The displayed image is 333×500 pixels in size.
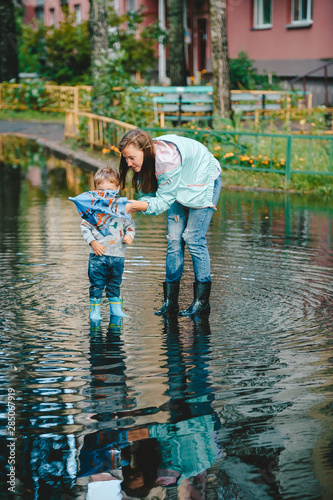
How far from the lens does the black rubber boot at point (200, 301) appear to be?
6191 mm

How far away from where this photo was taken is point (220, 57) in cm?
1680

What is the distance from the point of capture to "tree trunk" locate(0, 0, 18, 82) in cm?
3453

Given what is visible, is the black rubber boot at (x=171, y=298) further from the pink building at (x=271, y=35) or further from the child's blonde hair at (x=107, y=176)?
the pink building at (x=271, y=35)

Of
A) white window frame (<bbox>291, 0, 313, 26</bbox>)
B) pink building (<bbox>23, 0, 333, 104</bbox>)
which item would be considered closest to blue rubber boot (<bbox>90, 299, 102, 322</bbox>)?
pink building (<bbox>23, 0, 333, 104</bbox>)

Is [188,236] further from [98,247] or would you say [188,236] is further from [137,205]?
[98,247]

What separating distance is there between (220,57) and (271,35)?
1218 centimetres

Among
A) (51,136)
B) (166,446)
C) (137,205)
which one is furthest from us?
(51,136)

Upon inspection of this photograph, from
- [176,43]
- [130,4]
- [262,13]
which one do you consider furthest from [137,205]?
[130,4]

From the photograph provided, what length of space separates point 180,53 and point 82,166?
954cm

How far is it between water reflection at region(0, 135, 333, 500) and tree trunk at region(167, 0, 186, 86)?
1746 cm

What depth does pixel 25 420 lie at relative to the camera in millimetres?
4020

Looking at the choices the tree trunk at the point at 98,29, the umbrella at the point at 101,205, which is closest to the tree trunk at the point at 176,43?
the tree trunk at the point at 98,29

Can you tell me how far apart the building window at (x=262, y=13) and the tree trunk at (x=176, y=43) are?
14.6ft

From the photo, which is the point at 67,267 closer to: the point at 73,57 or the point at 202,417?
the point at 202,417
